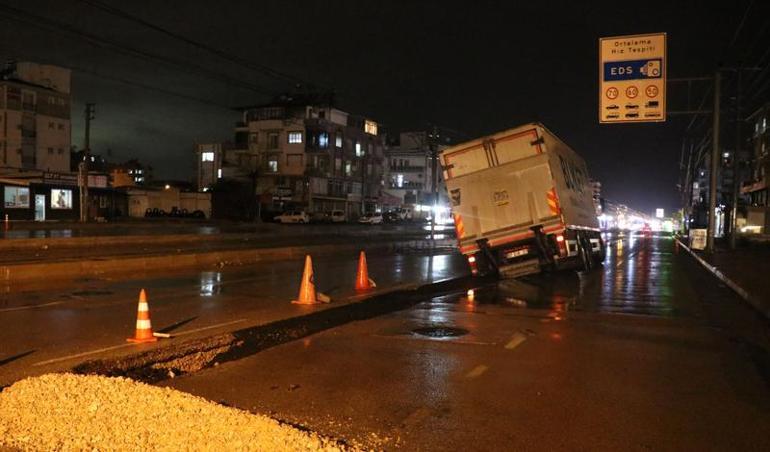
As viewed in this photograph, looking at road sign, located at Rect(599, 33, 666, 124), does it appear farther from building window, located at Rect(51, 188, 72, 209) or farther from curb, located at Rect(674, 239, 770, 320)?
building window, located at Rect(51, 188, 72, 209)

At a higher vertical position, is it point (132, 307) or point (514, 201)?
point (514, 201)

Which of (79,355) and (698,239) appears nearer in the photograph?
(79,355)

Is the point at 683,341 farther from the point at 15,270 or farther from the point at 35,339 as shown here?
the point at 15,270

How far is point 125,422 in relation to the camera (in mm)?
4855

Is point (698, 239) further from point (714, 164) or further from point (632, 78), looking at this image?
point (632, 78)

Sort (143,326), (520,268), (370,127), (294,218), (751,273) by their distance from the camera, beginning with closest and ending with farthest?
(143,326), (520,268), (751,273), (294,218), (370,127)

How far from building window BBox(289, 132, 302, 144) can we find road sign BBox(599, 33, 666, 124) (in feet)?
210

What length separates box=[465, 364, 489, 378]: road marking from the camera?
734 centimetres

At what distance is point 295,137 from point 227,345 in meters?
76.4

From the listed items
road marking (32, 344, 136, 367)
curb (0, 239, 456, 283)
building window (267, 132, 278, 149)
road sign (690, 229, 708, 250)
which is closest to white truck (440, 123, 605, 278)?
curb (0, 239, 456, 283)

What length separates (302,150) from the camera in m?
83.1

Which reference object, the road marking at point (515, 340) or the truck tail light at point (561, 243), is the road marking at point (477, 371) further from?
the truck tail light at point (561, 243)

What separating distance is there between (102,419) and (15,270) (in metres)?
15.1

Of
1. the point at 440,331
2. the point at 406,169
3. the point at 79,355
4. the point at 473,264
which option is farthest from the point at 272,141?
the point at 79,355
